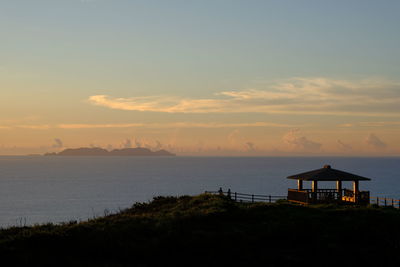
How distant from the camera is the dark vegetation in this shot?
65.8 ft

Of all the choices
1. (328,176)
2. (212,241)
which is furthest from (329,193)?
(212,241)

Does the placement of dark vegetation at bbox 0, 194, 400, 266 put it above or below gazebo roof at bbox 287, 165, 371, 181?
below

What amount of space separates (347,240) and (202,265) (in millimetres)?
8599

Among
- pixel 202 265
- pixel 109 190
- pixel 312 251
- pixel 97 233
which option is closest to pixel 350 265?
pixel 312 251

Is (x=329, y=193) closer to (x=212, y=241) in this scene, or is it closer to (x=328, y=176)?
(x=328, y=176)

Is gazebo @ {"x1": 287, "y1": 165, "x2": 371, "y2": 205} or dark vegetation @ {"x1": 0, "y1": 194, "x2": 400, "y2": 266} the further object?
gazebo @ {"x1": 287, "y1": 165, "x2": 371, "y2": 205}

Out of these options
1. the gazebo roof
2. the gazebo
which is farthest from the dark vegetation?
the gazebo

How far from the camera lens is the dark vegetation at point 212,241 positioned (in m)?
20.1

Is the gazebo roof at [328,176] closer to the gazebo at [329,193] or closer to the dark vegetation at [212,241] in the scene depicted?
the gazebo at [329,193]

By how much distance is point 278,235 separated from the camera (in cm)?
2422

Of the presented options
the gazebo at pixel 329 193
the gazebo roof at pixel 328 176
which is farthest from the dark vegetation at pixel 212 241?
the gazebo at pixel 329 193

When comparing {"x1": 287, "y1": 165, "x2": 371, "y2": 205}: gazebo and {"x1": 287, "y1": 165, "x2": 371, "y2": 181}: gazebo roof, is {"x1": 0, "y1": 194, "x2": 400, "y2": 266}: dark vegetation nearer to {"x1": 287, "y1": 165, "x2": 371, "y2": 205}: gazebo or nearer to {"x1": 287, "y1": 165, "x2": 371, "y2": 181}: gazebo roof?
{"x1": 287, "y1": 165, "x2": 371, "y2": 181}: gazebo roof

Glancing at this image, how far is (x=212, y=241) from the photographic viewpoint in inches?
880

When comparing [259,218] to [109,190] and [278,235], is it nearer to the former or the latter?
[278,235]
